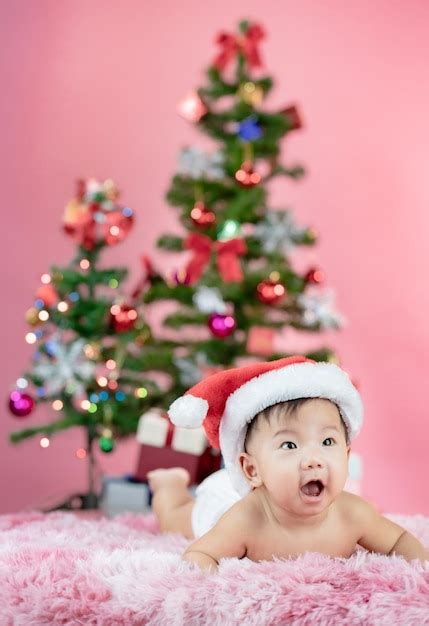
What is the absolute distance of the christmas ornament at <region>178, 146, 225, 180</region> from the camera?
2.50m

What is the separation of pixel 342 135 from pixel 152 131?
2.56 ft

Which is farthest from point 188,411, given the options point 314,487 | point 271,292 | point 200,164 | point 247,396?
point 200,164

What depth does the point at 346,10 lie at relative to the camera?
3.31m

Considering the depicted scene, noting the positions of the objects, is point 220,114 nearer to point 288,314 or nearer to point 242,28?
point 242,28

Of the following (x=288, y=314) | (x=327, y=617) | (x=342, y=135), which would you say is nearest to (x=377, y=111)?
(x=342, y=135)

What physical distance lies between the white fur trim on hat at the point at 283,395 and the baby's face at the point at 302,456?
0.02 metres

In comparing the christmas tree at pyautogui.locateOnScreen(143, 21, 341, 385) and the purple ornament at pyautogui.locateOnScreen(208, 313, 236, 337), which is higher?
the christmas tree at pyautogui.locateOnScreen(143, 21, 341, 385)

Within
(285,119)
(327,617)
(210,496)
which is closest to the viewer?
(327,617)

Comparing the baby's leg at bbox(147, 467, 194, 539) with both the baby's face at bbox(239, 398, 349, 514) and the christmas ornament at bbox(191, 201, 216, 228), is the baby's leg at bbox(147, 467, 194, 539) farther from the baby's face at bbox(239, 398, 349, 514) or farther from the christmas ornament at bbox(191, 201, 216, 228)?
the christmas ornament at bbox(191, 201, 216, 228)

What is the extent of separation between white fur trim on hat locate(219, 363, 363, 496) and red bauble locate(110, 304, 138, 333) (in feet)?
3.86

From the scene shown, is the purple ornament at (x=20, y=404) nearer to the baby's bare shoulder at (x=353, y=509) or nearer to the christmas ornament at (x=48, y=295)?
the christmas ornament at (x=48, y=295)

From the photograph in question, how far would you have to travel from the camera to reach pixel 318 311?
2.42 metres

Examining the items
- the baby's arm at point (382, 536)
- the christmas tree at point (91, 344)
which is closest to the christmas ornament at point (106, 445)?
the christmas tree at point (91, 344)

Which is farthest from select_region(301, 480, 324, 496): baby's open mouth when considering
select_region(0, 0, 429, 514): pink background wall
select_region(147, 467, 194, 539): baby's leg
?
select_region(0, 0, 429, 514): pink background wall
